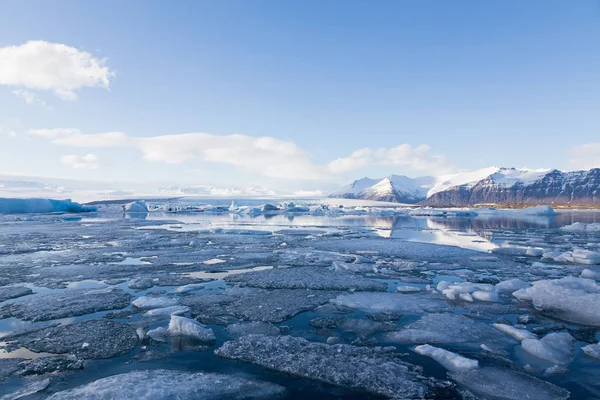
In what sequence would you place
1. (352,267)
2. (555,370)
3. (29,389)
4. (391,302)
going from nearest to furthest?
(29,389) → (555,370) → (391,302) → (352,267)

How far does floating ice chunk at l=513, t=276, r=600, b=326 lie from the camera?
4656 mm

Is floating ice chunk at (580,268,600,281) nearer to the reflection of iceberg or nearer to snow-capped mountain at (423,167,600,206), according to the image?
the reflection of iceberg

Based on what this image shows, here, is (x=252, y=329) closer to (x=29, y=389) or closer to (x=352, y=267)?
(x=29, y=389)

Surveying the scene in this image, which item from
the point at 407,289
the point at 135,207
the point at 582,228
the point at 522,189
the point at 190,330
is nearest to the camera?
the point at 190,330

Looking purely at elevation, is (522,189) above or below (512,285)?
above

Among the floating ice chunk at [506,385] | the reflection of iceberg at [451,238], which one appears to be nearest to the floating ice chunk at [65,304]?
the floating ice chunk at [506,385]

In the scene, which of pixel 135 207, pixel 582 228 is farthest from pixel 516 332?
pixel 135 207

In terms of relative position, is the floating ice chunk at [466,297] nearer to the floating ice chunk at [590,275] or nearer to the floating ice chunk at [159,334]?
the floating ice chunk at [590,275]

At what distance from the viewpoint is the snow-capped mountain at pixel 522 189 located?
13825cm

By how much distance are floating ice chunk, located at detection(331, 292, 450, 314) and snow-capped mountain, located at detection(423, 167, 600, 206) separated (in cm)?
13401

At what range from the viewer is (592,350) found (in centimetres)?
360

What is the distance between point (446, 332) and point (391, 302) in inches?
51.3

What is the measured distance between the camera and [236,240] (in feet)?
45.0

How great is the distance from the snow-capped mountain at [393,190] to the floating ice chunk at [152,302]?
161181 mm
